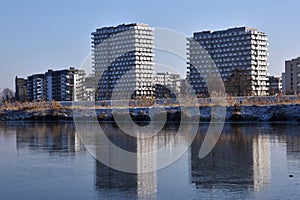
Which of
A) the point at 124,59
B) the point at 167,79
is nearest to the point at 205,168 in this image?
the point at 167,79

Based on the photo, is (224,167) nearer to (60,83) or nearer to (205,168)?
(205,168)

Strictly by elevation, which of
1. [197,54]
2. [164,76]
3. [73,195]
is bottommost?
[73,195]

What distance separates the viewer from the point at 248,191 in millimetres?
9227

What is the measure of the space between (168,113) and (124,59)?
83.2 meters

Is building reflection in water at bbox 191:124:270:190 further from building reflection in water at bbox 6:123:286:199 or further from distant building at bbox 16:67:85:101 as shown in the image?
distant building at bbox 16:67:85:101

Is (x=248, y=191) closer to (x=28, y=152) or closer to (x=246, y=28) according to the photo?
(x=28, y=152)

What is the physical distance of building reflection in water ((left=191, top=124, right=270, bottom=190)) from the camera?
10203mm

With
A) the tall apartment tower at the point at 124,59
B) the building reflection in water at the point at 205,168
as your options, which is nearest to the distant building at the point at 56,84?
the tall apartment tower at the point at 124,59

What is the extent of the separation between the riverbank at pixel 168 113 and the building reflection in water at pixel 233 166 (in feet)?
58.6

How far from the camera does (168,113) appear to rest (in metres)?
39.5

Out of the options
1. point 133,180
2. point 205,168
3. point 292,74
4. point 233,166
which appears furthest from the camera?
point 292,74

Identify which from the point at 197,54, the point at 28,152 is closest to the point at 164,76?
the point at 197,54

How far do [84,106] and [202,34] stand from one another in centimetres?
9900

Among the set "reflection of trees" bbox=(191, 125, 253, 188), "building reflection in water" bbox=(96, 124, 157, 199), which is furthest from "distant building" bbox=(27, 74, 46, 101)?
"building reflection in water" bbox=(96, 124, 157, 199)
